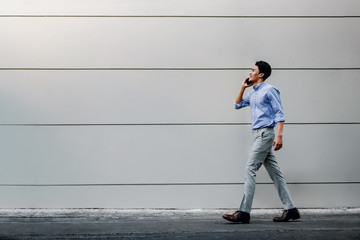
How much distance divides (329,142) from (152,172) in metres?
2.36

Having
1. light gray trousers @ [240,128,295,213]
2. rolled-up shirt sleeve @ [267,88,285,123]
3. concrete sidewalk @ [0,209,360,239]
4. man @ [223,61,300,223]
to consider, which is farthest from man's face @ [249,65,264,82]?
concrete sidewalk @ [0,209,360,239]

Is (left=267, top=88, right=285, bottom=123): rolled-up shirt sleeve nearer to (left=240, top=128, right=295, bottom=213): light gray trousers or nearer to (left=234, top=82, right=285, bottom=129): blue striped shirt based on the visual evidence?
(left=234, top=82, right=285, bottom=129): blue striped shirt

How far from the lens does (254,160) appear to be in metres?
4.99

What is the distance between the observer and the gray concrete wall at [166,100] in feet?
18.9

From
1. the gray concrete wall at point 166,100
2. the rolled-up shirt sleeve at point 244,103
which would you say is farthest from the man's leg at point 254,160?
the gray concrete wall at point 166,100

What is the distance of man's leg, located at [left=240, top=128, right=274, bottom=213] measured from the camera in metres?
4.93

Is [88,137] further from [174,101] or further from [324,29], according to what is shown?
[324,29]

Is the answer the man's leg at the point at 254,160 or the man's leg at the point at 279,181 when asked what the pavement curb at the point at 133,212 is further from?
the man's leg at the point at 254,160

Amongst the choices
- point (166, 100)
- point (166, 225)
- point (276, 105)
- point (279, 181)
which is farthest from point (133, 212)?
point (276, 105)

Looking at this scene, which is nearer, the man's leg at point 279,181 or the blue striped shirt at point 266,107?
the blue striped shirt at point 266,107

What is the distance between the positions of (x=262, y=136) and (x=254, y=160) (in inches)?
11.1

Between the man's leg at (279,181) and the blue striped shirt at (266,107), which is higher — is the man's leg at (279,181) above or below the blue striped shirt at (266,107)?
below

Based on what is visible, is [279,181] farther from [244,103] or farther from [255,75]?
[255,75]

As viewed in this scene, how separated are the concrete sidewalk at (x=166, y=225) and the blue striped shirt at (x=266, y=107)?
1137mm
